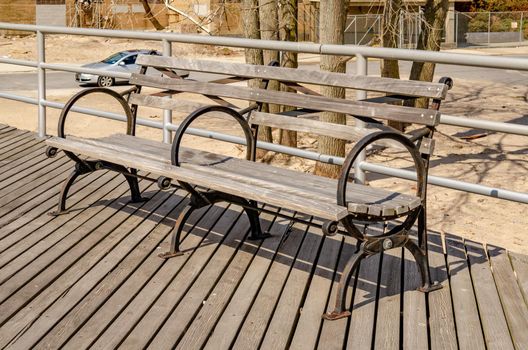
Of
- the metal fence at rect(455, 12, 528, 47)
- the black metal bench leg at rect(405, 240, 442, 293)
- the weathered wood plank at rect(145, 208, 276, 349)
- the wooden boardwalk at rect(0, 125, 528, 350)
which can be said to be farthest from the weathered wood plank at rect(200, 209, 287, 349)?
the metal fence at rect(455, 12, 528, 47)

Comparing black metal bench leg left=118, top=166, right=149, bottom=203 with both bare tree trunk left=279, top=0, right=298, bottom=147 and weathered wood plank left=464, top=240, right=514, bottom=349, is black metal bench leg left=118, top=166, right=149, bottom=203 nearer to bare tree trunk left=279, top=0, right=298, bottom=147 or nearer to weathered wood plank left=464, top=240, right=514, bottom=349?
weathered wood plank left=464, top=240, right=514, bottom=349

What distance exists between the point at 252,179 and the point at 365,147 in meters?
0.77

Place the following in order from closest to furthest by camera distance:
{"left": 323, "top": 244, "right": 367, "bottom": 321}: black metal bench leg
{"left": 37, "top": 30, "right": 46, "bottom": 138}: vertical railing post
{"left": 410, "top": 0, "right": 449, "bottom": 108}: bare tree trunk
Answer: {"left": 323, "top": 244, "right": 367, "bottom": 321}: black metal bench leg → {"left": 37, "top": 30, "right": 46, "bottom": 138}: vertical railing post → {"left": 410, "top": 0, "right": 449, "bottom": 108}: bare tree trunk

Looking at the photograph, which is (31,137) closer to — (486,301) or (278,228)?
(278,228)

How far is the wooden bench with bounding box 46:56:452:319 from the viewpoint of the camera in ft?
14.4

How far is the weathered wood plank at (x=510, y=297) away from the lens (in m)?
4.18

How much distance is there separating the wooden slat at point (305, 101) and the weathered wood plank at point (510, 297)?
938mm

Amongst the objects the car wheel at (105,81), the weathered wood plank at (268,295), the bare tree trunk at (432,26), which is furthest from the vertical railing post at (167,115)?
the car wheel at (105,81)

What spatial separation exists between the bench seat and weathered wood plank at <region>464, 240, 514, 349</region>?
1.97ft

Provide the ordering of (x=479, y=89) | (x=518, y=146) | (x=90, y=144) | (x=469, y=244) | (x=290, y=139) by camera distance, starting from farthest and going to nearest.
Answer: (x=479, y=89) → (x=518, y=146) → (x=290, y=139) → (x=90, y=144) → (x=469, y=244)

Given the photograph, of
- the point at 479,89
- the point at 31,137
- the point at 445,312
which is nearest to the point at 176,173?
the point at 445,312

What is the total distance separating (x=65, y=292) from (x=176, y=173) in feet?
3.07

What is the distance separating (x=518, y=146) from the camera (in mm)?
16984

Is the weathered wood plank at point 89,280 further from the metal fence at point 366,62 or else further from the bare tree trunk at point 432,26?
the bare tree trunk at point 432,26
